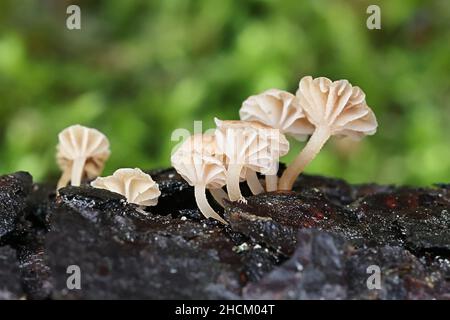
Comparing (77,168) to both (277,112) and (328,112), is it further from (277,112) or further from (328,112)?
(328,112)

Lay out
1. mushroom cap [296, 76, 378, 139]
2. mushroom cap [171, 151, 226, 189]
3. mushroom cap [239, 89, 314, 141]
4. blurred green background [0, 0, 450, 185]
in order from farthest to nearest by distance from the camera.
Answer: blurred green background [0, 0, 450, 185]
mushroom cap [239, 89, 314, 141]
mushroom cap [296, 76, 378, 139]
mushroom cap [171, 151, 226, 189]

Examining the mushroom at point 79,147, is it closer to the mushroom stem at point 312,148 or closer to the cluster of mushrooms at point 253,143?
the cluster of mushrooms at point 253,143

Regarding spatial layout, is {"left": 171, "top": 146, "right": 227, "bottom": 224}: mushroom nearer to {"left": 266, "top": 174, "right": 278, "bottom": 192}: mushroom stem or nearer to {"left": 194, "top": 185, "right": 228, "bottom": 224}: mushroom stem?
{"left": 194, "top": 185, "right": 228, "bottom": 224}: mushroom stem

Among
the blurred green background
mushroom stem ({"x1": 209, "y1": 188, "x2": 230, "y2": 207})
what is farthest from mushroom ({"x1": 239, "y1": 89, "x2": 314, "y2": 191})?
the blurred green background

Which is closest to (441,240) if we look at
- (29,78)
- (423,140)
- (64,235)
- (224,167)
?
(224,167)

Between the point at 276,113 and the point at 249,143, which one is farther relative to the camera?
the point at 276,113

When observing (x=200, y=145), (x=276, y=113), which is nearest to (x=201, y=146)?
(x=200, y=145)
